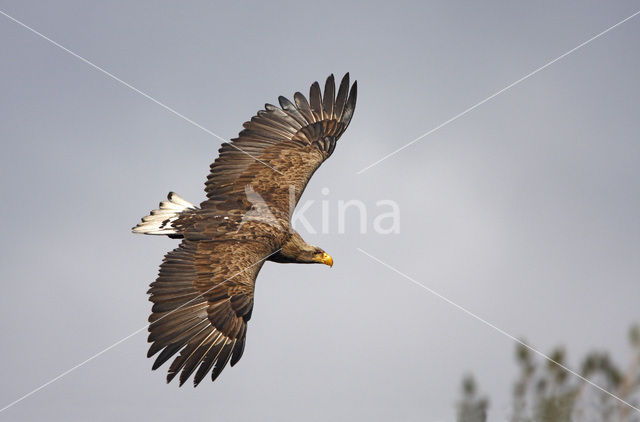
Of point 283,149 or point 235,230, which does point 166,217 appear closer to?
point 235,230

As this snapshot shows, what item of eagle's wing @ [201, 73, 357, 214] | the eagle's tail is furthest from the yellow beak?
the eagle's tail

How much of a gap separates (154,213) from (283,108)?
2540 millimetres

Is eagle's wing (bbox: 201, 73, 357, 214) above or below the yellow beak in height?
above

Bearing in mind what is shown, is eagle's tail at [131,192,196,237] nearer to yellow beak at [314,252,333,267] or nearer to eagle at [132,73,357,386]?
eagle at [132,73,357,386]

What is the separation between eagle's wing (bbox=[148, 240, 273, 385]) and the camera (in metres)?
7.66

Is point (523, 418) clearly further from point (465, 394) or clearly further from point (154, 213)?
point (154, 213)

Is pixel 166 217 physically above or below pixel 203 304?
above

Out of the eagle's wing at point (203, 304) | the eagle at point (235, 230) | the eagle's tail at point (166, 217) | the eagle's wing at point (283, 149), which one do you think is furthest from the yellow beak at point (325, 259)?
the eagle's tail at point (166, 217)

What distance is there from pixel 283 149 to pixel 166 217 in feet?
6.49

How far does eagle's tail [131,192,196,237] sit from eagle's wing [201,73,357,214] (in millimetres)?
448

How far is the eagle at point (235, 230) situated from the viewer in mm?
7848

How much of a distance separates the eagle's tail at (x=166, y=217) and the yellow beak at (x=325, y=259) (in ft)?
5.98

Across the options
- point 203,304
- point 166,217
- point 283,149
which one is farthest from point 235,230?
point 283,149

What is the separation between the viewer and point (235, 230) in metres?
8.88
